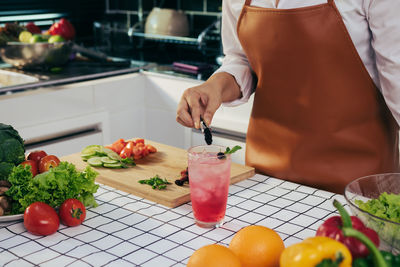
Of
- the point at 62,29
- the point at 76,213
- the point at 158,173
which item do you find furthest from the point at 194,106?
the point at 62,29

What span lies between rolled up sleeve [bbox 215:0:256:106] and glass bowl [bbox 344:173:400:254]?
0.61 m

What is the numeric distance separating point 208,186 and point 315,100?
1.73ft

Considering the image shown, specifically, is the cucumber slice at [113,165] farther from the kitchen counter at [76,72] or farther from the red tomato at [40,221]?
the kitchen counter at [76,72]

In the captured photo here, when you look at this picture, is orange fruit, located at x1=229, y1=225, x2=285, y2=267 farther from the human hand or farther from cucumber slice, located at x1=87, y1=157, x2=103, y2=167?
cucumber slice, located at x1=87, y1=157, x2=103, y2=167

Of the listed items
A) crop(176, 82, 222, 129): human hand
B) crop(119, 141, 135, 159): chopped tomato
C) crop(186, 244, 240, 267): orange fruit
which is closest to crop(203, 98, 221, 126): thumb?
crop(176, 82, 222, 129): human hand

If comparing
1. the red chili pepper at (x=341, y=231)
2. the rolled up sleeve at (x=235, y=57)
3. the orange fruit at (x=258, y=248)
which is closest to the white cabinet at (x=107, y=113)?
the rolled up sleeve at (x=235, y=57)

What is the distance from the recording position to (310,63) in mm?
1456

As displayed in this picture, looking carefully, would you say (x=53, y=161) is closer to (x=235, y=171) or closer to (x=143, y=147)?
(x=143, y=147)

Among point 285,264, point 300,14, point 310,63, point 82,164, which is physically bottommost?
point 82,164

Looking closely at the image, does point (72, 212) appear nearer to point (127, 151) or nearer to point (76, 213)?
point (76, 213)

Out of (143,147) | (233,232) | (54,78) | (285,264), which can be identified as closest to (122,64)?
(54,78)

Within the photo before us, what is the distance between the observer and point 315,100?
4.86 feet

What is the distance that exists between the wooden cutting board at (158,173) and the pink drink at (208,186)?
0.45 ft

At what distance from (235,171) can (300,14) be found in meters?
0.45
